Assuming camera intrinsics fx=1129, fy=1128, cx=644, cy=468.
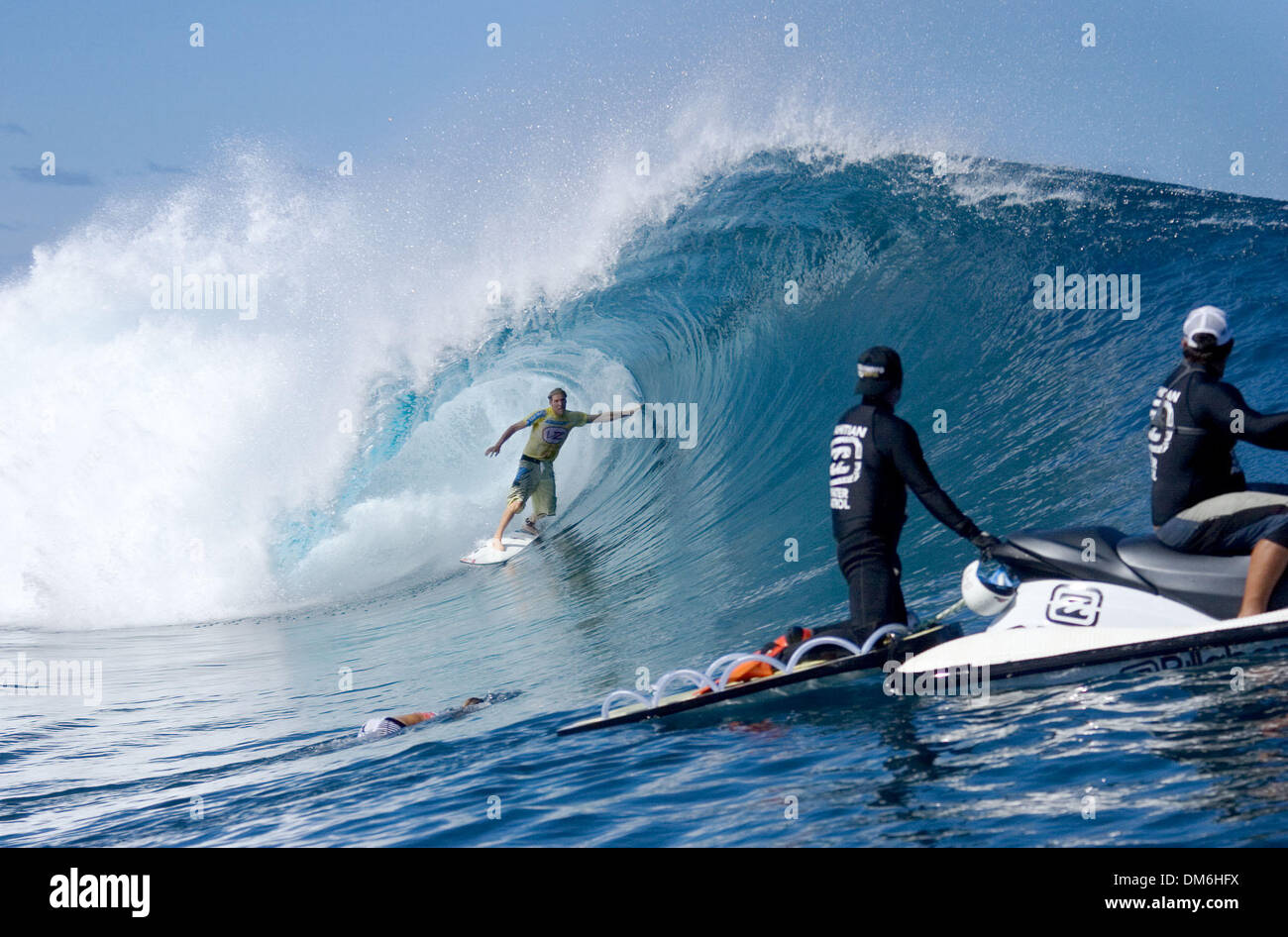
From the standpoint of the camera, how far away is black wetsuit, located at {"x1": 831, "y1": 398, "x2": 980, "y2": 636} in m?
5.60

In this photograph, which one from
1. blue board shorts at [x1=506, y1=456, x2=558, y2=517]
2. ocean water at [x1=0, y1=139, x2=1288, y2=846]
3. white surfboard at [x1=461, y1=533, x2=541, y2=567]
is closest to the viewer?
ocean water at [x1=0, y1=139, x2=1288, y2=846]

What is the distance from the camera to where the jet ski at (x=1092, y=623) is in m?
5.04

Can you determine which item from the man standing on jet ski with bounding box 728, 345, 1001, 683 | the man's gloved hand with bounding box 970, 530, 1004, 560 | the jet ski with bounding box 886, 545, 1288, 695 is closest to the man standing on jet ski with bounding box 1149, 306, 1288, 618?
the jet ski with bounding box 886, 545, 1288, 695

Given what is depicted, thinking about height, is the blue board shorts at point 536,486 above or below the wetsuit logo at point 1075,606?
above

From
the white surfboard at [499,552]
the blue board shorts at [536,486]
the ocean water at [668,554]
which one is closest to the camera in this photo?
the ocean water at [668,554]

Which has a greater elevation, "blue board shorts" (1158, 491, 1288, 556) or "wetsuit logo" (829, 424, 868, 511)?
"wetsuit logo" (829, 424, 868, 511)

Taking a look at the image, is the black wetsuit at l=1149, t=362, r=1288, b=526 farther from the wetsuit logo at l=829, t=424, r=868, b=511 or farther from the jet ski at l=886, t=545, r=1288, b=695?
the wetsuit logo at l=829, t=424, r=868, b=511

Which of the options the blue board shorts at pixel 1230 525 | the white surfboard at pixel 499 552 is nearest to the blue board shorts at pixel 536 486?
the white surfboard at pixel 499 552

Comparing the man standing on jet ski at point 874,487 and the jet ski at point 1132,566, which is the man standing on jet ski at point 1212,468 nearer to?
the jet ski at point 1132,566

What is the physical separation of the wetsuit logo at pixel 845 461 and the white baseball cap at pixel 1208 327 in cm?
155

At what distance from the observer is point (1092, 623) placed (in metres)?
5.20

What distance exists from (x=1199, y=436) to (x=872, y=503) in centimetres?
152

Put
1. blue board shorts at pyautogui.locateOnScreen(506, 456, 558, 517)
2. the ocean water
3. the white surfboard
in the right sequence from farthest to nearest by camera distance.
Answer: blue board shorts at pyautogui.locateOnScreen(506, 456, 558, 517)
the white surfboard
the ocean water

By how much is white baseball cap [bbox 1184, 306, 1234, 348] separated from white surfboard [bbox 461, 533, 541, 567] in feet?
29.2
